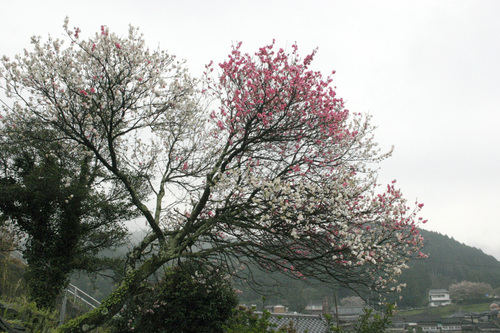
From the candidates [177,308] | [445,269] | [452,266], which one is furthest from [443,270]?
[177,308]

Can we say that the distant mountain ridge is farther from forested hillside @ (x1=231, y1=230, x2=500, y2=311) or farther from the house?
the house

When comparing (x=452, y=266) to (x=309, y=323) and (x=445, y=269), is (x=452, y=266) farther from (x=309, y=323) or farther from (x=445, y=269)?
(x=309, y=323)

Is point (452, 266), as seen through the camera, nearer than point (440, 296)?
Yes

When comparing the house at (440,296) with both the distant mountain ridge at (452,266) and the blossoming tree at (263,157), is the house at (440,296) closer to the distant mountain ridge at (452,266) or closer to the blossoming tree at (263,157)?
the distant mountain ridge at (452,266)

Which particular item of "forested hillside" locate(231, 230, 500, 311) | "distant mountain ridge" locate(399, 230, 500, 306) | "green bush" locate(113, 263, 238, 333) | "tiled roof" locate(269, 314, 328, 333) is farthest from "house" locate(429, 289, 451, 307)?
"green bush" locate(113, 263, 238, 333)

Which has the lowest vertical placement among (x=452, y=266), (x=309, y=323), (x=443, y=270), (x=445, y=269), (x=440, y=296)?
(x=440, y=296)

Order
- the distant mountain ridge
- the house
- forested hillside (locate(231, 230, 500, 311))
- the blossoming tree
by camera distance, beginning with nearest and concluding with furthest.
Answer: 1. the blossoming tree
2. forested hillside (locate(231, 230, 500, 311))
3. the distant mountain ridge
4. the house

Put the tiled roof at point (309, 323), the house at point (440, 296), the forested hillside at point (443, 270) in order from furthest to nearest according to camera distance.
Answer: the house at point (440, 296)
the forested hillside at point (443, 270)
the tiled roof at point (309, 323)

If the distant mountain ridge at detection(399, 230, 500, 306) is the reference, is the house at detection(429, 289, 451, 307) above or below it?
below

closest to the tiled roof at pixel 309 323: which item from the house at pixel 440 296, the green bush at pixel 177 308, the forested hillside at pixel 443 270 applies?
the green bush at pixel 177 308

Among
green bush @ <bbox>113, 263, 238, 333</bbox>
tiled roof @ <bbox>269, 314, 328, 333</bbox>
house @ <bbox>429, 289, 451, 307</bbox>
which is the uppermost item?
green bush @ <bbox>113, 263, 238, 333</bbox>

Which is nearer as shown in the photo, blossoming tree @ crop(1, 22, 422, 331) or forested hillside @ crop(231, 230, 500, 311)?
blossoming tree @ crop(1, 22, 422, 331)

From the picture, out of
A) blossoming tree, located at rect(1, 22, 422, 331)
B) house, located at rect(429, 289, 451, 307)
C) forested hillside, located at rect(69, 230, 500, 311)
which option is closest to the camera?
blossoming tree, located at rect(1, 22, 422, 331)

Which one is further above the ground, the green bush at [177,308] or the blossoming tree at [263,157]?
the blossoming tree at [263,157]
